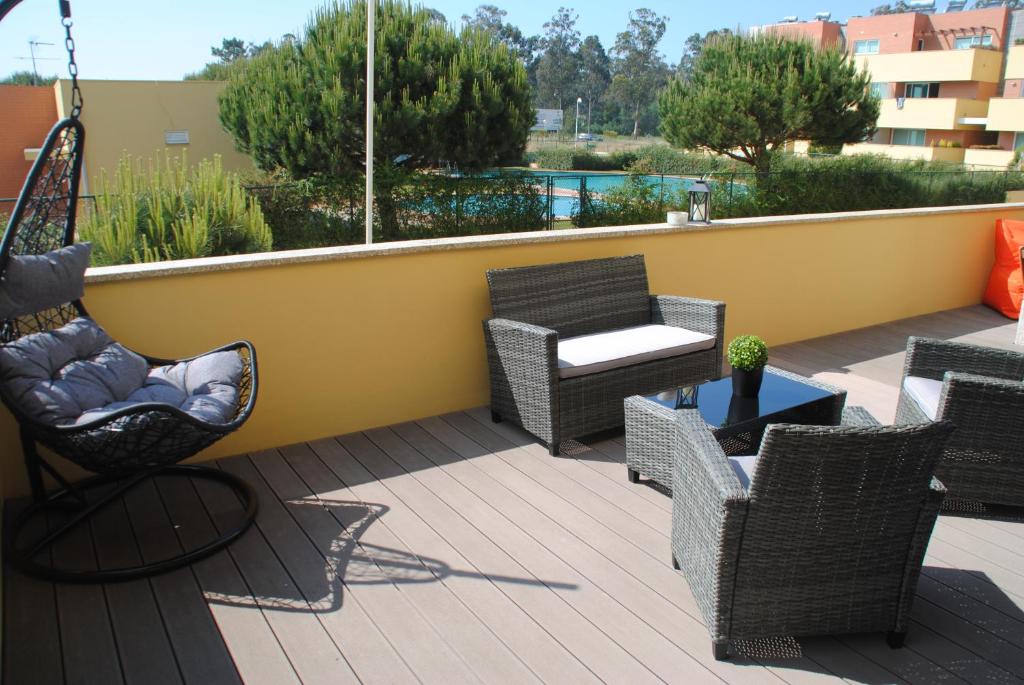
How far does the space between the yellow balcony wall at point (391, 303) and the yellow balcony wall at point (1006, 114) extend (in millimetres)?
32495

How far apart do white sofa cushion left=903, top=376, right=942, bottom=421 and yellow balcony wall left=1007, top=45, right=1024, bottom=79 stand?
127 feet

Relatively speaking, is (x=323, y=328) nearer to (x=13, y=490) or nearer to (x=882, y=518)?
(x=13, y=490)

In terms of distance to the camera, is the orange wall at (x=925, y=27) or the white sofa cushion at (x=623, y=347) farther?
the orange wall at (x=925, y=27)

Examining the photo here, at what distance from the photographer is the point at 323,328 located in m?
3.74

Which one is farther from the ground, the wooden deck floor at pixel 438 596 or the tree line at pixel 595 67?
the tree line at pixel 595 67

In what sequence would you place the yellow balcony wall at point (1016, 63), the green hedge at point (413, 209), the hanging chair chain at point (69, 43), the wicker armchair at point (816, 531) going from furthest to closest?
the yellow balcony wall at point (1016, 63), the green hedge at point (413, 209), the hanging chair chain at point (69, 43), the wicker armchair at point (816, 531)

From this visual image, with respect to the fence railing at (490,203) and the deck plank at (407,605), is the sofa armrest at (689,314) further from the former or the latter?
the fence railing at (490,203)

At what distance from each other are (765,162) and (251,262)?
1248cm

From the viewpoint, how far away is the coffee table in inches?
124

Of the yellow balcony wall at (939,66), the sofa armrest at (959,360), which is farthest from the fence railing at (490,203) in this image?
the yellow balcony wall at (939,66)

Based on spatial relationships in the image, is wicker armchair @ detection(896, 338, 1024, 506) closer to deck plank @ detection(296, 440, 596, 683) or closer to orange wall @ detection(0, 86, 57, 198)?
deck plank @ detection(296, 440, 596, 683)

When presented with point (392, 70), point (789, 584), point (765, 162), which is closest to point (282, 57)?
point (392, 70)

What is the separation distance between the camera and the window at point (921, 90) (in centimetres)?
3797

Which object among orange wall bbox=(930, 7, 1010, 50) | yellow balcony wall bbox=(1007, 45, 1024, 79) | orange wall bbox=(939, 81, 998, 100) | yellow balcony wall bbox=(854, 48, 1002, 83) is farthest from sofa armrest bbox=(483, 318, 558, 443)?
orange wall bbox=(930, 7, 1010, 50)
